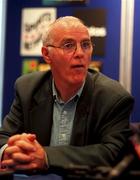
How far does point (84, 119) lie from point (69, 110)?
0.10m

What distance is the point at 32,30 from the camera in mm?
2891

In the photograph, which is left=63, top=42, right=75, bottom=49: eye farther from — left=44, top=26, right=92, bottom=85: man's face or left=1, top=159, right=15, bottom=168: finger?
left=1, top=159, right=15, bottom=168: finger

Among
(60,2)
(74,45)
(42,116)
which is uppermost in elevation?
(60,2)

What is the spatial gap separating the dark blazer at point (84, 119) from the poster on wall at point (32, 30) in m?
1.01

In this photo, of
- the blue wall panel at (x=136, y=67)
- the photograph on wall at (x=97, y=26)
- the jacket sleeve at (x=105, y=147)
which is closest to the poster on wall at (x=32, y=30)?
the photograph on wall at (x=97, y=26)

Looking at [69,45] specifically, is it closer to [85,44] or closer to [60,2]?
[85,44]

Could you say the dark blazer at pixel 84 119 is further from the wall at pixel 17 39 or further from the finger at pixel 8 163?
the wall at pixel 17 39

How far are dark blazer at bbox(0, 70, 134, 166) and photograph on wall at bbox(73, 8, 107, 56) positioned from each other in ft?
2.82

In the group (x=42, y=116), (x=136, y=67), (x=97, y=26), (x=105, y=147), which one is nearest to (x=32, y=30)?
(x=97, y=26)

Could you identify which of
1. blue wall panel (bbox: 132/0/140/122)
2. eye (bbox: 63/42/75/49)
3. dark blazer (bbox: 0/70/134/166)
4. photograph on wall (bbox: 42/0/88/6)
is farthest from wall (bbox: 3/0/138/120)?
eye (bbox: 63/42/75/49)

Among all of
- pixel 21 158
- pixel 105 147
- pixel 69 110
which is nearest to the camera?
pixel 21 158

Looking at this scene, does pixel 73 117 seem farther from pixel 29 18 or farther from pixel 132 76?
pixel 29 18

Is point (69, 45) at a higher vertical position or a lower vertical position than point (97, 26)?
lower

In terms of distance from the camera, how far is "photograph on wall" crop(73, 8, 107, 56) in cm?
271
